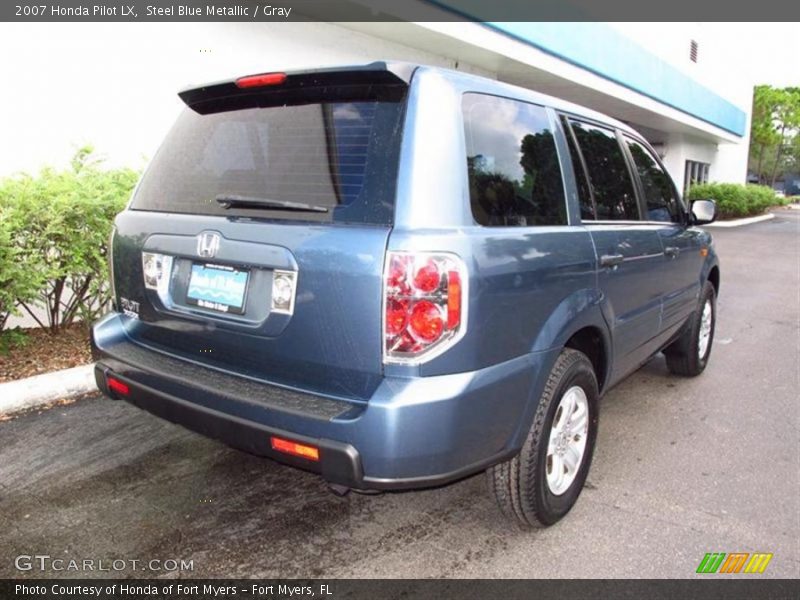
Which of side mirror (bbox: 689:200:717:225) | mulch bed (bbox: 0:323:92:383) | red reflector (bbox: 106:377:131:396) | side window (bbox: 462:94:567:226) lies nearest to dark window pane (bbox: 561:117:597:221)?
side window (bbox: 462:94:567:226)

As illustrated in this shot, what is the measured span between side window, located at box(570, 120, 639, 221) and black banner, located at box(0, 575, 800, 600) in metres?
1.78

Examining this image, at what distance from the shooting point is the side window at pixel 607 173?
326 cm

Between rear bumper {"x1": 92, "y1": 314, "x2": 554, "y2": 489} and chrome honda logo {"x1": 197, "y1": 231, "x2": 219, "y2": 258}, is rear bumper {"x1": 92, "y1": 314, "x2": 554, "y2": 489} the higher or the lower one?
the lower one

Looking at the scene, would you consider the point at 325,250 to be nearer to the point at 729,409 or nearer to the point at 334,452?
the point at 334,452

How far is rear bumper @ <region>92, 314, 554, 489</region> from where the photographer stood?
2.08m

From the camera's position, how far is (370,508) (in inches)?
117

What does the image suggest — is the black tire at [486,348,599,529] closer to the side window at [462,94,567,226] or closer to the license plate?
the side window at [462,94,567,226]

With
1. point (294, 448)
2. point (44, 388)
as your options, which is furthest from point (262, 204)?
point (44, 388)

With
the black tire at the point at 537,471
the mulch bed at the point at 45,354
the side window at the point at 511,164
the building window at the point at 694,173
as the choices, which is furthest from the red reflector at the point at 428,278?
the building window at the point at 694,173

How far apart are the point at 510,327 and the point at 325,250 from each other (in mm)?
759

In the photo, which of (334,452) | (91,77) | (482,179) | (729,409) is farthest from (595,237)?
(91,77)

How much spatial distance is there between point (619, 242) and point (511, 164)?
992mm

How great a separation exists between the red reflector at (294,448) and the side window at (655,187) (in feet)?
9.18

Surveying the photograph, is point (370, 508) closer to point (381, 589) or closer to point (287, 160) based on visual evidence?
point (381, 589)
